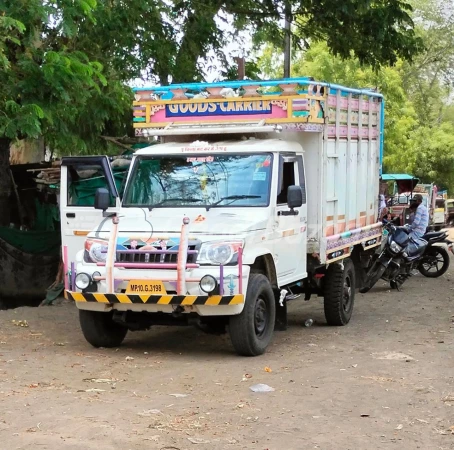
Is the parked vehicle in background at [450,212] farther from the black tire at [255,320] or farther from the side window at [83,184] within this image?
the black tire at [255,320]

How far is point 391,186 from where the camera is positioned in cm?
3067

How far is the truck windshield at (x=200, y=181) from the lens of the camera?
9031mm

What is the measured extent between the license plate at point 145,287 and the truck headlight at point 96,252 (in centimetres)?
43

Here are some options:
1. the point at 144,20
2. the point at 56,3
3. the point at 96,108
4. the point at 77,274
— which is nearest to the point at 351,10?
the point at 144,20

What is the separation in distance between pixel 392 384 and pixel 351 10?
342 inches

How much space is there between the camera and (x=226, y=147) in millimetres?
9266

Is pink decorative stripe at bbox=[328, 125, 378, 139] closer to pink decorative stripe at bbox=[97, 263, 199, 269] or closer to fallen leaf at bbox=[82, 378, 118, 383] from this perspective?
pink decorative stripe at bbox=[97, 263, 199, 269]

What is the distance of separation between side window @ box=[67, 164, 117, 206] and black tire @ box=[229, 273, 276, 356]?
3343 mm

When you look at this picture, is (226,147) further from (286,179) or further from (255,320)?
(255,320)

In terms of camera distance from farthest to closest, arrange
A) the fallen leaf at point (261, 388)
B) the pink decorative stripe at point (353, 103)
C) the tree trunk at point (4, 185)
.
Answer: the tree trunk at point (4, 185), the pink decorative stripe at point (353, 103), the fallen leaf at point (261, 388)

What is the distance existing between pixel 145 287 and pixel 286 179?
2185 millimetres

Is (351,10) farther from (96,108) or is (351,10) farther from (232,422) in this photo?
(232,422)

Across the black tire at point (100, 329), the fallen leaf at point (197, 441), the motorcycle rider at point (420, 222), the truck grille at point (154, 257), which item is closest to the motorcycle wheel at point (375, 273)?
the motorcycle rider at point (420, 222)

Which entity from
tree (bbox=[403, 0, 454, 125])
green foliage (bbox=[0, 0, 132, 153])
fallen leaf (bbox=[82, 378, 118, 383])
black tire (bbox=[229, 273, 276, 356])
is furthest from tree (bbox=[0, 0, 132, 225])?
tree (bbox=[403, 0, 454, 125])
